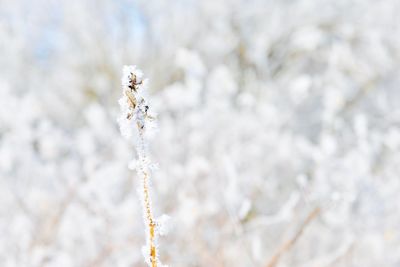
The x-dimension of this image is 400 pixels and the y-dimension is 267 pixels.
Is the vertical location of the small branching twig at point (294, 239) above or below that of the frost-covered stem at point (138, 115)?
above

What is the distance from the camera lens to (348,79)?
4586 mm

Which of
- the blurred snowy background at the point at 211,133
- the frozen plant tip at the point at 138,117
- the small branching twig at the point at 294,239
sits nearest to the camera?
the frozen plant tip at the point at 138,117

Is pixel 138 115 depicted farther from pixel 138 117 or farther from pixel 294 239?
pixel 294 239

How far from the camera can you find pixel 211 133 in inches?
131

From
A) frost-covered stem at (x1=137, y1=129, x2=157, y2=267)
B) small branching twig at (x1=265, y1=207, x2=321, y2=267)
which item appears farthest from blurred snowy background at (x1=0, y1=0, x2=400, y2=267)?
frost-covered stem at (x1=137, y1=129, x2=157, y2=267)

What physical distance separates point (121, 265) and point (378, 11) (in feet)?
13.2

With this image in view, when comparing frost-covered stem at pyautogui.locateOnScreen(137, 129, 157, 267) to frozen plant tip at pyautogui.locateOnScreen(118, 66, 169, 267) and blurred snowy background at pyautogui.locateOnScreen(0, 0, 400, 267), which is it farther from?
blurred snowy background at pyautogui.locateOnScreen(0, 0, 400, 267)

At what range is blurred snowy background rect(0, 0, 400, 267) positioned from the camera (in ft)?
6.97

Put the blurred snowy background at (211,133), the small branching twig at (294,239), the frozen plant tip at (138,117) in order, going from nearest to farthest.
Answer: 1. the frozen plant tip at (138,117)
2. the small branching twig at (294,239)
3. the blurred snowy background at (211,133)

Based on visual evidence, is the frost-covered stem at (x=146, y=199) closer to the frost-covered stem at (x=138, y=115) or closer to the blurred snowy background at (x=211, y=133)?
the frost-covered stem at (x=138, y=115)

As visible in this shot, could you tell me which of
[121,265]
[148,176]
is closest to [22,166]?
[121,265]

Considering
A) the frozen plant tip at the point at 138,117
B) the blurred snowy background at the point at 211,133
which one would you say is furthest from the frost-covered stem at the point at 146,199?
the blurred snowy background at the point at 211,133

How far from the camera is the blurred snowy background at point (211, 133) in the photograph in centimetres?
212

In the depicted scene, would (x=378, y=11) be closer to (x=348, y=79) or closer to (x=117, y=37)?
(x=348, y=79)
